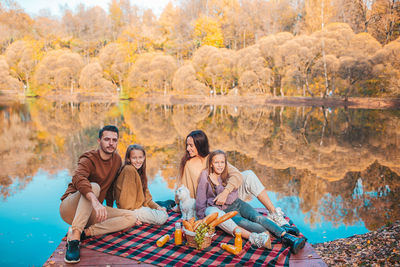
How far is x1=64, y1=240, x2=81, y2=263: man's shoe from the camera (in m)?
2.74

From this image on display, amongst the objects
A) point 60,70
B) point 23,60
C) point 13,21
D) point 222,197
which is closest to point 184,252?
point 222,197

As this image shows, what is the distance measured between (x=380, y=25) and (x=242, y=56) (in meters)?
13.7

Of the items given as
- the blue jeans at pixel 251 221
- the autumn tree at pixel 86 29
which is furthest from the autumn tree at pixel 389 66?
the autumn tree at pixel 86 29

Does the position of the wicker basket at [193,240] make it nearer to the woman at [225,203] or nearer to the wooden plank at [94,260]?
the woman at [225,203]

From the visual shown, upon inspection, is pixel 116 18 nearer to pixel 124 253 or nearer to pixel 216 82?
pixel 216 82

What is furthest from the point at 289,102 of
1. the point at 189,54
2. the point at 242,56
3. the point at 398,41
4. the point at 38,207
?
the point at 38,207

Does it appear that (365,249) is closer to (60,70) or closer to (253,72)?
(253,72)

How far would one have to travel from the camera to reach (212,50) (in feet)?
113

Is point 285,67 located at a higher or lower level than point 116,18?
lower

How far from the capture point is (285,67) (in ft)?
99.8

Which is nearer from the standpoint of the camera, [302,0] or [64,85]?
[64,85]

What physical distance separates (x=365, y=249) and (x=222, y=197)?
5.03ft

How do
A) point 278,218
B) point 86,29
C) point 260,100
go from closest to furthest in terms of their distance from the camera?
point 278,218 → point 260,100 → point 86,29

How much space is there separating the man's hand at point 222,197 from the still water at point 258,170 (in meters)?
1.40
